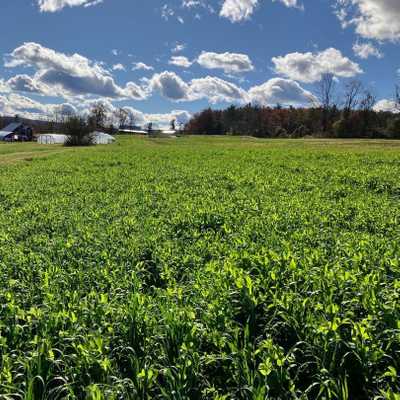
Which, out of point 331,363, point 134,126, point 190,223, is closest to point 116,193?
point 190,223

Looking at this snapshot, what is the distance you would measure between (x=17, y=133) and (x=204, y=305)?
11636 cm

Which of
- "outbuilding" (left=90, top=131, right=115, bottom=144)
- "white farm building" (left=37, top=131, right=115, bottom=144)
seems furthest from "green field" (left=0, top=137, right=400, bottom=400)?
"outbuilding" (left=90, top=131, right=115, bottom=144)

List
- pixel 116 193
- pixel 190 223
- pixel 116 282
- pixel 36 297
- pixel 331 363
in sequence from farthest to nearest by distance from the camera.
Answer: pixel 116 193
pixel 190 223
pixel 116 282
pixel 36 297
pixel 331 363

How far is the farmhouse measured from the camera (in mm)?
98500

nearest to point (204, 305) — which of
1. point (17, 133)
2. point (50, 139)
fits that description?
point (50, 139)

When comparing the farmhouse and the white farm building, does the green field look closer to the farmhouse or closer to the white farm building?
the white farm building

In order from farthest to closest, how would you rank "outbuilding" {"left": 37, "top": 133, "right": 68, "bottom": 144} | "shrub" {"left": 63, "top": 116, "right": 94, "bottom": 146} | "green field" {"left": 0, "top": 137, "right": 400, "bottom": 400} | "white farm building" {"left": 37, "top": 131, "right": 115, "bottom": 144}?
"outbuilding" {"left": 37, "top": 133, "right": 68, "bottom": 144}
"white farm building" {"left": 37, "top": 131, "right": 115, "bottom": 144}
"shrub" {"left": 63, "top": 116, "right": 94, "bottom": 146}
"green field" {"left": 0, "top": 137, "right": 400, "bottom": 400}

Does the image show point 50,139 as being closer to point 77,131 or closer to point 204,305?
point 77,131

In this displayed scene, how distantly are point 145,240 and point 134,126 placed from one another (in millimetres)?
175564

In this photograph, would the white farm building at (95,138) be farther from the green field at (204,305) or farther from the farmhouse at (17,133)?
the green field at (204,305)

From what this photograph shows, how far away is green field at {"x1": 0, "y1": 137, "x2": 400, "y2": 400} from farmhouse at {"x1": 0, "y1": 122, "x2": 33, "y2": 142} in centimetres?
10109

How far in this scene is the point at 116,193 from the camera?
42.4 ft

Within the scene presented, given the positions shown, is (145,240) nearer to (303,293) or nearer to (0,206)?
(303,293)

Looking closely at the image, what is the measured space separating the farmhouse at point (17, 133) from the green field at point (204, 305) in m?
101
